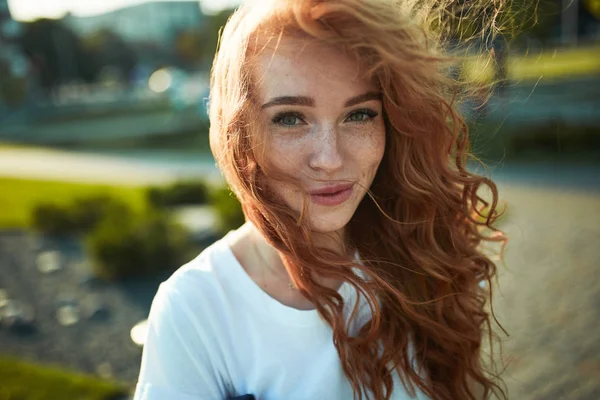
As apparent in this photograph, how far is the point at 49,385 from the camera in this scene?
13.3 feet

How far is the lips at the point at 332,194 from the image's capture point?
1688 millimetres

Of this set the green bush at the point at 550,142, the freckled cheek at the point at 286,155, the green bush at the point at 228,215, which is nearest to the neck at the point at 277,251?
the freckled cheek at the point at 286,155

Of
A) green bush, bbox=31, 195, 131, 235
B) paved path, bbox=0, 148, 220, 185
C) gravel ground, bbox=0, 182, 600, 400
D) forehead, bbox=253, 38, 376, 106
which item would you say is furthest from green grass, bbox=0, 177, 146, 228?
forehead, bbox=253, 38, 376, 106

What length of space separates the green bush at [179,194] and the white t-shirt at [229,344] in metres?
7.81

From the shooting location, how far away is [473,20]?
1895mm

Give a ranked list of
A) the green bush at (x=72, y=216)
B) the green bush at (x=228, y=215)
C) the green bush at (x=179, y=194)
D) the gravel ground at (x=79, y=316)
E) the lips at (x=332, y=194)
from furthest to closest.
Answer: the green bush at (x=179, y=194) → the green bush at (x=72, y=216) → the green bush at (x=228, y=215) → the gravel ground at (x=79, y=316) → the lips at (x=332, y=194)

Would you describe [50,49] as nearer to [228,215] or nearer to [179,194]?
[179,194]

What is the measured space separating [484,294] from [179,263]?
203 inches

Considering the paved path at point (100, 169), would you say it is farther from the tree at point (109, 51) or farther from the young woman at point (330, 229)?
the tree at point (109, 51)

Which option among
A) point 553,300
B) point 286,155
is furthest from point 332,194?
point 553,300

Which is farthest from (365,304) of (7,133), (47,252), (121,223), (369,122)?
(7,133)

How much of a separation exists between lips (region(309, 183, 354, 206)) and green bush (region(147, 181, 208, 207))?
7966 mm

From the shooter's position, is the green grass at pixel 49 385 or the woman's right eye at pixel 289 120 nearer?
the woman's right eye at pixel 289 120

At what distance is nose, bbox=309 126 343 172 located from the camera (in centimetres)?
162
